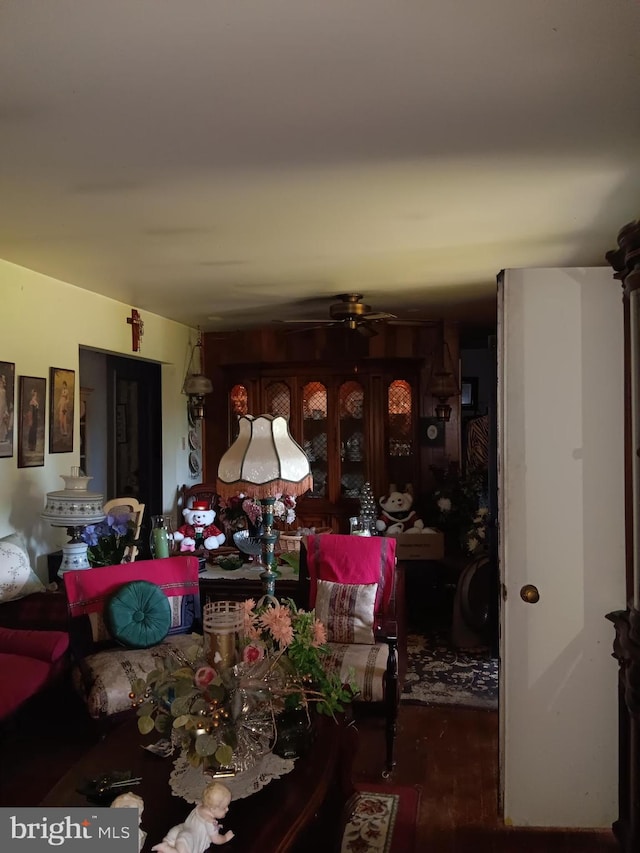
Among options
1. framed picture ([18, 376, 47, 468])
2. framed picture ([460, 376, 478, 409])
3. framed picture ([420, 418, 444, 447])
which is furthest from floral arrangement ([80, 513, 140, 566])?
framed picture ([460, 376, 478, 409])

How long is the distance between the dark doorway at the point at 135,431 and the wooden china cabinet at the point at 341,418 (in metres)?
0.78

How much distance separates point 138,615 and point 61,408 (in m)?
1.64

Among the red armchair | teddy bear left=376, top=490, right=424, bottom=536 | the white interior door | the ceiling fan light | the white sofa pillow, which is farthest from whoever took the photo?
teddy bear left=376, top=490, right=424, bottom=536

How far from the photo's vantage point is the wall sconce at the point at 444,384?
571 cm

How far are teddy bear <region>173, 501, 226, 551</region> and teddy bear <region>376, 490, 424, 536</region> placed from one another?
160 centimetres

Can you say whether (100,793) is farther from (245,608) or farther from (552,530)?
(552,530)

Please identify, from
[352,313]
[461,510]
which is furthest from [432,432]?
[352,313]

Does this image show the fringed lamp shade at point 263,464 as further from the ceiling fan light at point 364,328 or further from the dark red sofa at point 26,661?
the ceiling fan light at point 364,328

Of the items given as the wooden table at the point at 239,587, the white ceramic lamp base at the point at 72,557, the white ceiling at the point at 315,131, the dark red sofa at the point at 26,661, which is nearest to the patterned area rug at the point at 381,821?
the wooden table at the point at 239,587

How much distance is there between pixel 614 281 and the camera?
2350 millimetres

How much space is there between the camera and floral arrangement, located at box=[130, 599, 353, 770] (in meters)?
1.80

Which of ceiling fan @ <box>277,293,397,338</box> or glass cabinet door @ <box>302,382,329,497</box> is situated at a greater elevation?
ceiling fan @ <box>277,293,397,338</box>

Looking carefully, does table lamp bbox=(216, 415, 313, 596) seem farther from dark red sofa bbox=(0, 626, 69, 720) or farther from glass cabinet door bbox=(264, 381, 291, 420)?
glass cabinet door bbox=(264, 381, 291, 420)

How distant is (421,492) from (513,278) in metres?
3.76
